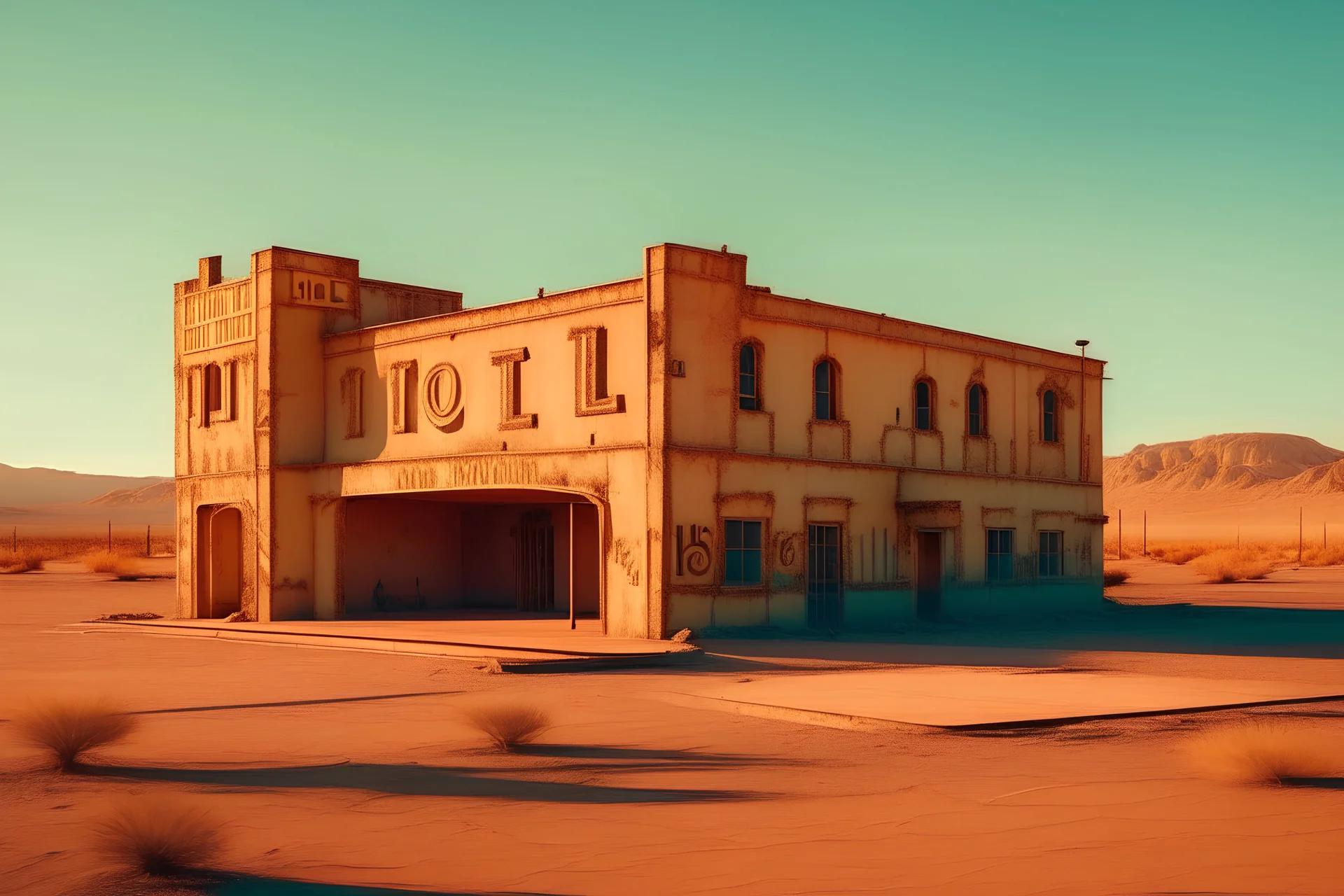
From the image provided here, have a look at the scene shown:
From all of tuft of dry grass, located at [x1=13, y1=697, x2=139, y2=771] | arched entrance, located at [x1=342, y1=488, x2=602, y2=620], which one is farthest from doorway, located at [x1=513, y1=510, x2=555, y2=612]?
tuft of dry grass, located at [x1=13, y1=697, x2=139, y2=771]

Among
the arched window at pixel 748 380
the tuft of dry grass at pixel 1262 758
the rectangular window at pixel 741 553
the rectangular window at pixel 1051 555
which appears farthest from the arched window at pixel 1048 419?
the tuft of dry grass at pixel 1262 758

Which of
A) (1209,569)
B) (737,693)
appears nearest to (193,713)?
(737,693)

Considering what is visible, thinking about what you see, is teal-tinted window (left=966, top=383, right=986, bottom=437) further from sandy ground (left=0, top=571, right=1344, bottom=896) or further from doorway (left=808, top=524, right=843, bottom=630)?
sandy ground (left=0, top=571, right=1344, bottom=896)

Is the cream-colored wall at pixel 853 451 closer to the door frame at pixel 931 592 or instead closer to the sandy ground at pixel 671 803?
the door frame at pixel 931 592

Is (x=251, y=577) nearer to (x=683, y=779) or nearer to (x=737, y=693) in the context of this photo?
(x=737, y=693)

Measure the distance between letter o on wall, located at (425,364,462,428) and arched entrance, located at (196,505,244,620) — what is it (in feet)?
23.2

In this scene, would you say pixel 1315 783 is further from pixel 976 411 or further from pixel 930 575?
pixel 976 411

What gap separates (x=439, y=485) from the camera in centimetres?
2869

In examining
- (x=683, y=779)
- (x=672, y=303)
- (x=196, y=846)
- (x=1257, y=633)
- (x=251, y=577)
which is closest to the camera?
(x=196, y=846)

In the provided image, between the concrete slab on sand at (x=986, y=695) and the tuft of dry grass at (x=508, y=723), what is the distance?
3083mm

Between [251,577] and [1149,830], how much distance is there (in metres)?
26.1

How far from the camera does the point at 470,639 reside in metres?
23.4

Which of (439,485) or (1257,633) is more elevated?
(439,485)

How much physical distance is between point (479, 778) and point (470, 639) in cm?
1293
